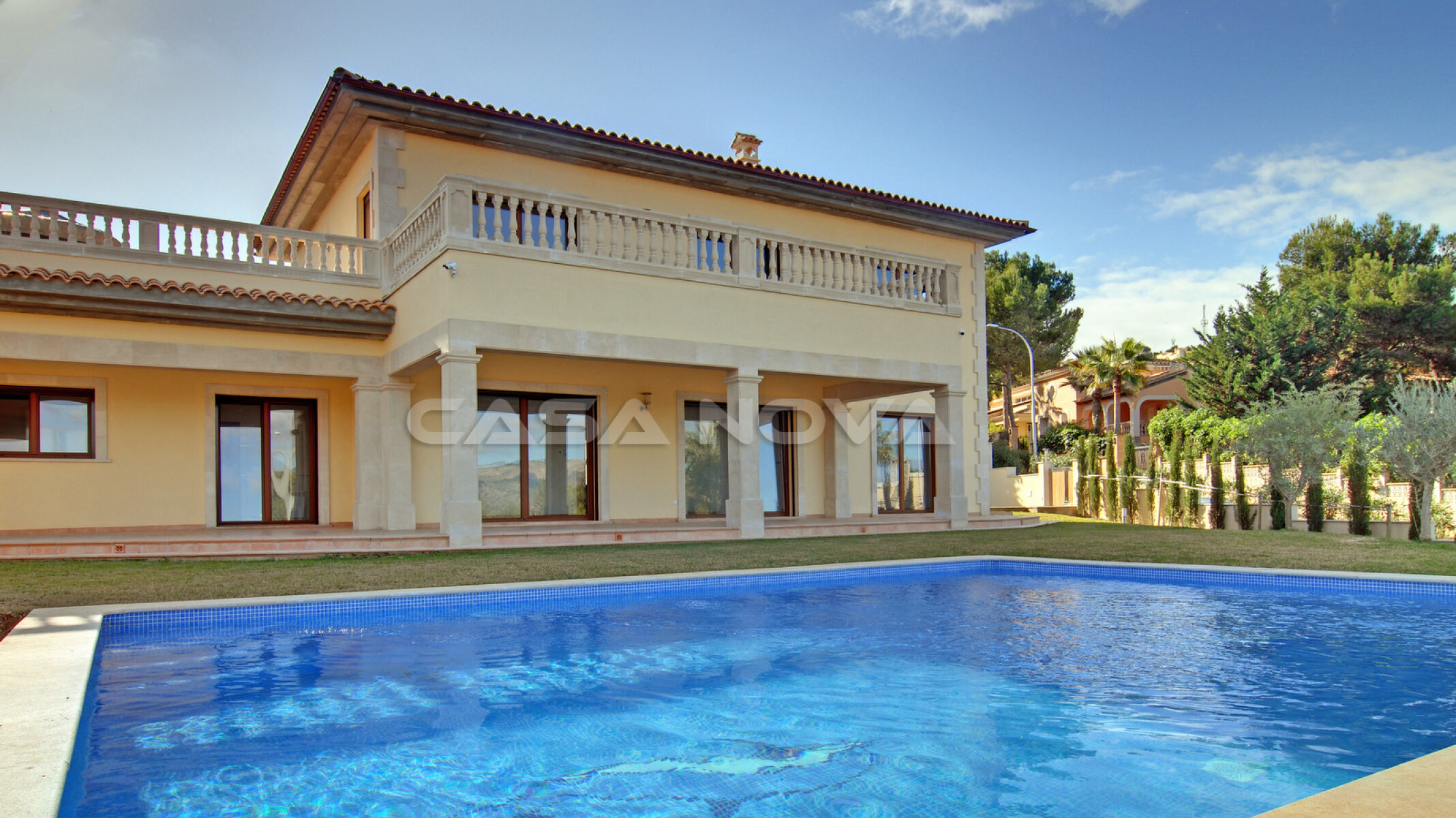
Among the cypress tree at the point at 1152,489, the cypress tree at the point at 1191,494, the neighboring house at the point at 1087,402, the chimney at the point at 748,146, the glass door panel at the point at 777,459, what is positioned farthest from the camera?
the neighboring house at the point at 1087,402

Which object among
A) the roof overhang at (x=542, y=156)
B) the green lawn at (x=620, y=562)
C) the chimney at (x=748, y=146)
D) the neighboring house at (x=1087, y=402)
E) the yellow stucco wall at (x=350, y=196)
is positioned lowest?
the green lawn at (x=620, y=562)

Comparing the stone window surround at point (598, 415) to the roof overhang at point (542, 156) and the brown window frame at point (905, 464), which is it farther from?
the brown window frame at point (905, 464)

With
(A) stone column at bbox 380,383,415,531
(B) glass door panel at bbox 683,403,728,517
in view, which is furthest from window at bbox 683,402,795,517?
(A) stone column at bbox 380,383,415,531

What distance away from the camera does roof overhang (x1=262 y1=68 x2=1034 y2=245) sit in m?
11.9

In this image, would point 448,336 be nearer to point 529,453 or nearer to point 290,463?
point 529,453

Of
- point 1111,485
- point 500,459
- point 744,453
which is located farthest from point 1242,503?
point 500,459

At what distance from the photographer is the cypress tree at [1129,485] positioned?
20609mm

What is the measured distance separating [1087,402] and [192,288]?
4091 cm

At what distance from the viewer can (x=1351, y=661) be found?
5.84 meters

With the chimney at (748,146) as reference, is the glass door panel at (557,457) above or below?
below

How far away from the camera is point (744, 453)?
1257 centimetres

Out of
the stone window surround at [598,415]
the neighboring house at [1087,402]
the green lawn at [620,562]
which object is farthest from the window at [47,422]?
the neighboring house at [1087,402]

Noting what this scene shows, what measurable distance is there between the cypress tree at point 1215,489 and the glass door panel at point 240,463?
59.2ft

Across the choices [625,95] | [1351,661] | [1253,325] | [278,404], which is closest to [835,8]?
[625,95]
